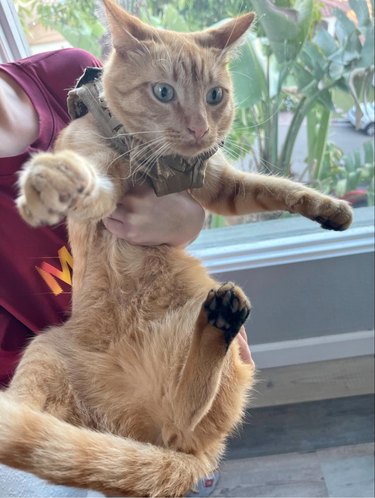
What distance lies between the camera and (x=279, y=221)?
1.70 m

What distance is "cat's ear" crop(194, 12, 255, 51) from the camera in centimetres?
86

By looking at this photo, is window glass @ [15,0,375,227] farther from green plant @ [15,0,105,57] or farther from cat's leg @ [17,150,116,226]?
cat's leg @ [17,150,116,226]

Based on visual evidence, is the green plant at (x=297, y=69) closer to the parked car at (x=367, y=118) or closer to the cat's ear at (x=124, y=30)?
the parked car at (x=367, y=118)

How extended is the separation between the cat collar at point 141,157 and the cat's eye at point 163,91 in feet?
0.26

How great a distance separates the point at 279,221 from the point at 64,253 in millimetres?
857

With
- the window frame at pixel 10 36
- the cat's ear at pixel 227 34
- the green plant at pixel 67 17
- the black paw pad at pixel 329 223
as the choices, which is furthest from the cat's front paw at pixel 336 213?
the window frame at pixel 10 36

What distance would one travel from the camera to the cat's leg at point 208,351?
2.45 ft

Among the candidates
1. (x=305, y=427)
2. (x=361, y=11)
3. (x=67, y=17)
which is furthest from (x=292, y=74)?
(x=305, y=427)

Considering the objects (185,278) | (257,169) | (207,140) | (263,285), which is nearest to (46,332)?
(185,278)

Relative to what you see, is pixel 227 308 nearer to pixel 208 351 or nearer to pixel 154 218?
pixel 208 351

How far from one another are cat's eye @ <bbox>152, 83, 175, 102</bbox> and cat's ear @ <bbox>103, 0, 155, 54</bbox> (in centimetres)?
7

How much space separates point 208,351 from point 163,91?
420mm

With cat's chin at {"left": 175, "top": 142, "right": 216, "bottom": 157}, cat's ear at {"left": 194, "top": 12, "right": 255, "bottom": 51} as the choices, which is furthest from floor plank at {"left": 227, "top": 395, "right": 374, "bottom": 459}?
cat's ear at {"left": 194, "top": 12, "right": 255, "bottom": 51}

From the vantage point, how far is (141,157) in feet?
2.75
